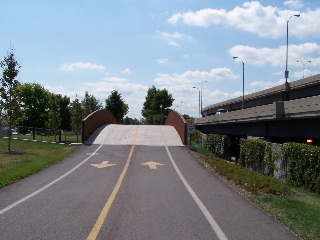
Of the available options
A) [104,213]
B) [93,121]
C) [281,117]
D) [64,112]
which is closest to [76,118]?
[64,112]

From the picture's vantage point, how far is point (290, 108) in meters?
21.7

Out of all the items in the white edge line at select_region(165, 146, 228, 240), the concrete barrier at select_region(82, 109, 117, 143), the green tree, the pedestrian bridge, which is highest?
the green tree

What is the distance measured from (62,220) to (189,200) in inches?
150

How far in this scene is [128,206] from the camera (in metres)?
9.20

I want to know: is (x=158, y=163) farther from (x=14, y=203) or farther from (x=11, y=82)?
(x=11, y=82)

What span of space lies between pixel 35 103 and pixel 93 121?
19930mm

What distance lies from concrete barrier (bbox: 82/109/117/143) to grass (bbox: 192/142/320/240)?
17.6 meters

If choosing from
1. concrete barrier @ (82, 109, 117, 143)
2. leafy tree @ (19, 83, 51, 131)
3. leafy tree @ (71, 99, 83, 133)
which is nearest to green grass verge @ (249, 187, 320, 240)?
concrete barrier @ (82, 109, 117, 143)

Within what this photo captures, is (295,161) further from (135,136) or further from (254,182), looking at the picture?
(135,136)

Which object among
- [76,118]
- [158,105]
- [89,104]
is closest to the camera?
[76,118]

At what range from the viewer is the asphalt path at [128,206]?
6980mm

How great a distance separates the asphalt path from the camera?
22.9 feet

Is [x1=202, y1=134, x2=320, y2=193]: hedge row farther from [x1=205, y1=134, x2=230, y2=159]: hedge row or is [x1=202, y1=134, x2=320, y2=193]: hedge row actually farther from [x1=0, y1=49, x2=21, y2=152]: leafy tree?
[x1=0, y1=49, x2=21, y2=152]: leafy tree

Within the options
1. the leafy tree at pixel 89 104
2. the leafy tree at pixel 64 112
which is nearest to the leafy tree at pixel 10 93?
the leafy tree at pixel 64 112
